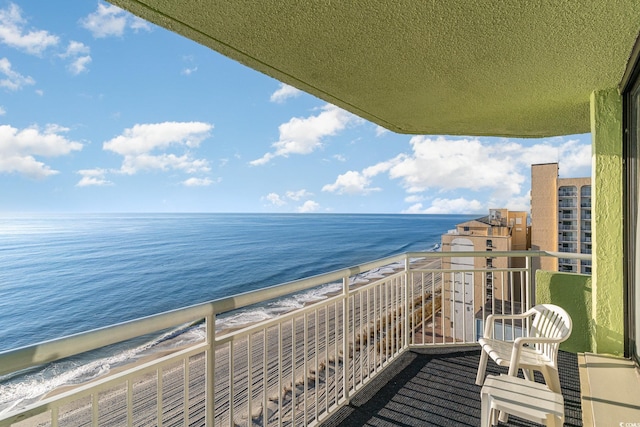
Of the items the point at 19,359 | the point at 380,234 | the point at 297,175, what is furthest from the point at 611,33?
the point at 297,175

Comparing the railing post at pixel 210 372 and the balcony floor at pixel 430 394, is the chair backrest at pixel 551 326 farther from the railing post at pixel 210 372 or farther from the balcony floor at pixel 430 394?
the railing post at pixel 210 372

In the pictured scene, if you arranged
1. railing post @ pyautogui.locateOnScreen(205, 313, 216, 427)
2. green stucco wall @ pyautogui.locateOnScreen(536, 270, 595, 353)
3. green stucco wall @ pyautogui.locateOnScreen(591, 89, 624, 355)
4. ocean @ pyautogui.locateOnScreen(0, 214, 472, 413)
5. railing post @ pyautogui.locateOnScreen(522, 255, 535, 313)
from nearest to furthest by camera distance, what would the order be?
1. railing post @ pyautogui.locateOnScreen(205, 313, 216, 427)
2. green stucco wall @ pyautogui.locateOnScreen(591, 89, 624, 355)
3. green stucco wall @ pyautogui.locateOnScreen(536, 270, 595, 353)
4. railing post @ pyautogui.locateOnScreen(522, 255, 535, 313)
5. ocean @ pyautogui.locateOnScreen(0, 214, 472, 413)

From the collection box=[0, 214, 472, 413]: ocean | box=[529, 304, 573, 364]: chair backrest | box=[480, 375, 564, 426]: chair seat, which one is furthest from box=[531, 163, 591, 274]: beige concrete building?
box=[480, 375, 564, 426]: chair seat

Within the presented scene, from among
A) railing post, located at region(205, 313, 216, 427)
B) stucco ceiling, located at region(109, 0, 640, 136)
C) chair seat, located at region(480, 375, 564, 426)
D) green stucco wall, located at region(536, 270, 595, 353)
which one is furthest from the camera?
green stucco wall, located at region(536, 270, 595, 353)

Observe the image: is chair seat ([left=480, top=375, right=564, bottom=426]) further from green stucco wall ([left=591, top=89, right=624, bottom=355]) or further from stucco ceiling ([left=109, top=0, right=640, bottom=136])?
stucco ceiling ([left=109, top=0, right=640, bottom=136])

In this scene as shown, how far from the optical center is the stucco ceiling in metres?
1.33

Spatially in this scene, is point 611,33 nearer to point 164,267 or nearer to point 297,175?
point 164,267

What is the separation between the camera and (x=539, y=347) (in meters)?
2.40

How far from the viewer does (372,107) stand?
2.68 meters

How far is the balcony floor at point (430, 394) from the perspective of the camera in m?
2.31

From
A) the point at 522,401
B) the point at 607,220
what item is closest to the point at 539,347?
the point at 522,401

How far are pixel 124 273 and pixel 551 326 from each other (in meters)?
23.1

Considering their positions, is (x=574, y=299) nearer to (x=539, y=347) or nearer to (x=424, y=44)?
(x=539, y=347)

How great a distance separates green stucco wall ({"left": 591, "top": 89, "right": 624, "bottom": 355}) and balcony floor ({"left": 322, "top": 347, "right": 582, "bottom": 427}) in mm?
650
